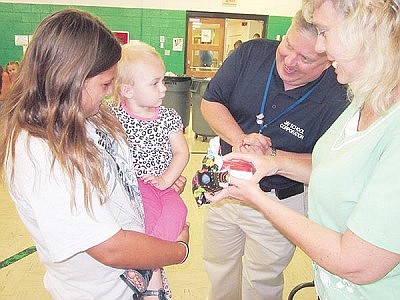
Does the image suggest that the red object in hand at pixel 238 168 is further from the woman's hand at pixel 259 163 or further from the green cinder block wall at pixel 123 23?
the green cinder block wall at pixel 123 23

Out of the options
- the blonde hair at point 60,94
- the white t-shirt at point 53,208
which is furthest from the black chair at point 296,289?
the blonde hair at point 60,94

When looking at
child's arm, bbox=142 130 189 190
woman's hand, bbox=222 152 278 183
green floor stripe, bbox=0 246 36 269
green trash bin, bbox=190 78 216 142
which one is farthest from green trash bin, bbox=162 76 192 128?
woman's hand, bbox=222 152 278 183

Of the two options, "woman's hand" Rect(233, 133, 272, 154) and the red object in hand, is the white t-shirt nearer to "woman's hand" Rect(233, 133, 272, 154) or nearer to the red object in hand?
the red object in hand

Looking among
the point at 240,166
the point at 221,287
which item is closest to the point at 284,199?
the point at 221,287

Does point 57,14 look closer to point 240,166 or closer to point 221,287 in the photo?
point 240,166

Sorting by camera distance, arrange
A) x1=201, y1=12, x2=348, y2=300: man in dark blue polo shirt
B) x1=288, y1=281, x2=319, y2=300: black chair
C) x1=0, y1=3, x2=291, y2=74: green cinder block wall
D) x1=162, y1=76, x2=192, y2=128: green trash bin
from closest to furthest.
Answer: x1=201, y1=12, x2=348, y2=300: man in dark blue polo shirt → x1=288, y1=281, x2=319, y2=300: black chair → x1=162, y1=76, x2=192, y2=128: green trash bin → x1=0, y1=3, x2=291, y2=74: green cinder block wall

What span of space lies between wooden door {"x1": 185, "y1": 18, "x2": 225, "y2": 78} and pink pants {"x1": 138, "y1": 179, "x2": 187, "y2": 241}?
27.5 feet

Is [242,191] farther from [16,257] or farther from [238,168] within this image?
[16,257]

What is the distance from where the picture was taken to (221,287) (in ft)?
7.55

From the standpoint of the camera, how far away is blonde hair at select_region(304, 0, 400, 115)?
0.96 m

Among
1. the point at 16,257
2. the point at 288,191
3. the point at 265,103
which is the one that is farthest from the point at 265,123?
the point at 16,257

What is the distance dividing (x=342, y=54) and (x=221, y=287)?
161 centimetres

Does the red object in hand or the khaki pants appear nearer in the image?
the red object in hand

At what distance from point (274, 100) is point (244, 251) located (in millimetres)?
851
